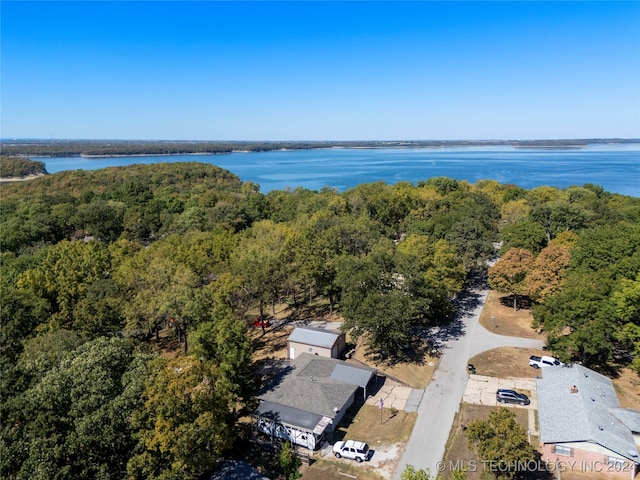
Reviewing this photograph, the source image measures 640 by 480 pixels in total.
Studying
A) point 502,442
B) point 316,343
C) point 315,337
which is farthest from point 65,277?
point 502,442

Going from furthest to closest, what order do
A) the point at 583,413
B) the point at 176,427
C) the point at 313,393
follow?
the point at 313,393, the point at 583,413, the point at 176,427

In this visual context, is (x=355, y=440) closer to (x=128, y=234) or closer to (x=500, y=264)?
(x=500, y=264)

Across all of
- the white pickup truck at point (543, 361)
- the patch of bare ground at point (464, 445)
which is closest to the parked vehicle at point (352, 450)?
the patch of bare ground at point (464, 445)

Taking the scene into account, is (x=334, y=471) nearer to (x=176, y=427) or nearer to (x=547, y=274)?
(x=176, y=427)

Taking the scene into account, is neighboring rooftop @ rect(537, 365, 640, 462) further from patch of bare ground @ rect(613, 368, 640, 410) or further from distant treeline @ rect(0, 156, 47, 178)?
distant treeline @ rect(0, 156, 47, 178)

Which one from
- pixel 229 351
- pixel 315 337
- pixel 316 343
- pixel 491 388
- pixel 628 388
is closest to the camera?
pixel 229 351

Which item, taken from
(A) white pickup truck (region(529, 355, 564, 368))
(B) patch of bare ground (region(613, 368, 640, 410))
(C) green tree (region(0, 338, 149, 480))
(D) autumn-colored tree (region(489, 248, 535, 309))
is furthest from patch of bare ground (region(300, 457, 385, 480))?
(D) autumn-colored tree (region(489, 248, 535, 309))

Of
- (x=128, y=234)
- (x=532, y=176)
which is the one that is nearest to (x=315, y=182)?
(x=532, y=176)
